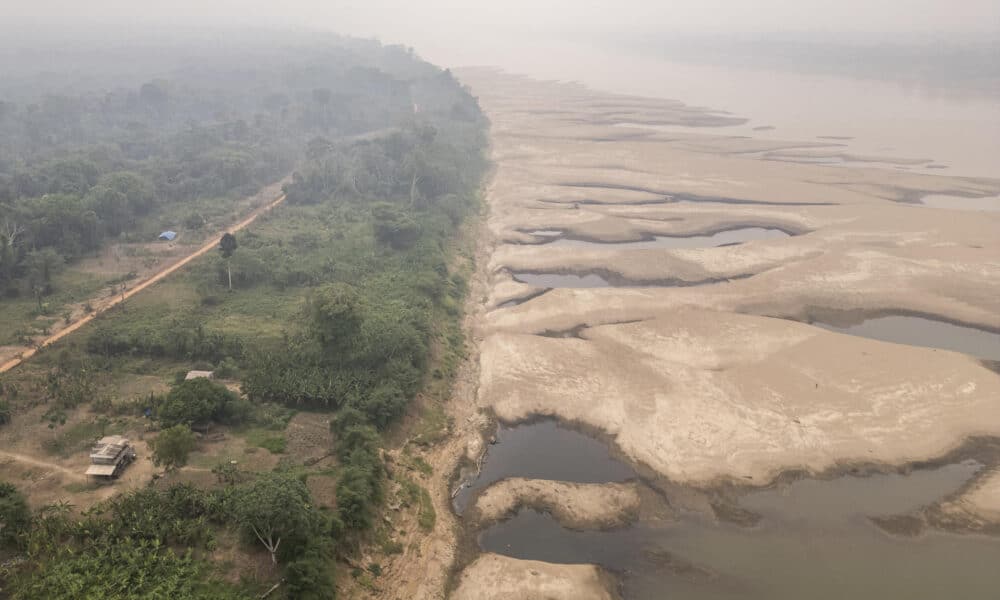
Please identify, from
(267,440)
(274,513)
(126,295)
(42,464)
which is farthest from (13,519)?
(126,295)

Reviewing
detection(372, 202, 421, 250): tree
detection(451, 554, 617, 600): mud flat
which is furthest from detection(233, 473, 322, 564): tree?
detection(372, 202, 421, 250): tree

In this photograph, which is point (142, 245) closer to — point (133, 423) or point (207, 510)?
point (133, 423)

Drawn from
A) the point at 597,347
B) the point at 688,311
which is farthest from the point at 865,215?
the point at 597,347

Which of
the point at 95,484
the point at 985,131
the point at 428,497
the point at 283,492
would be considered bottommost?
the point at 428,497

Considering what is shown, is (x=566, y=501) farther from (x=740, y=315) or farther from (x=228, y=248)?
(x=228, y=248)

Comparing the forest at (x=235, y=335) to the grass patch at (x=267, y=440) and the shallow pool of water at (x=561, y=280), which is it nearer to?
the grass patch at (x=267, y=440)

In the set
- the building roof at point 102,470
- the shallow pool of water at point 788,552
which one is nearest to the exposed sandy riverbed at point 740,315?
the shallow pool of water at point 788,552
